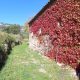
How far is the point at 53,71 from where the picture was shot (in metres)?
13.1

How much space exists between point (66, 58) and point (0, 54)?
4938 mm

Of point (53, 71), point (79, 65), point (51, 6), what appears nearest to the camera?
point (79, 65)

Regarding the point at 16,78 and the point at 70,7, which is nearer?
the point at 16,78

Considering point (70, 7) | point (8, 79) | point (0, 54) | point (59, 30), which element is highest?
point (70, 7)

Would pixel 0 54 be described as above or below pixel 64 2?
below

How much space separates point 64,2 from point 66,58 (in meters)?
3.60

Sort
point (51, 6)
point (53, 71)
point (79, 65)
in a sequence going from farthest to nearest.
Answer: point (51, 6) → point (53, 71) → point (79, 65)

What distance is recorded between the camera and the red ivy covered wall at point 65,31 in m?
12.8

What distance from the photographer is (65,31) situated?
1416 centimetres

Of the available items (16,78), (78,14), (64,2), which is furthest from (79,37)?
(16,78)

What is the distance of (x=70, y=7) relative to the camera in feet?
44.7

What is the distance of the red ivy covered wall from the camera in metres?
12.8

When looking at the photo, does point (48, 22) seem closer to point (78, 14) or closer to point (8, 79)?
point (78, 14)

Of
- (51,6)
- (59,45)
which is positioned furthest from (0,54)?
(51,6)
